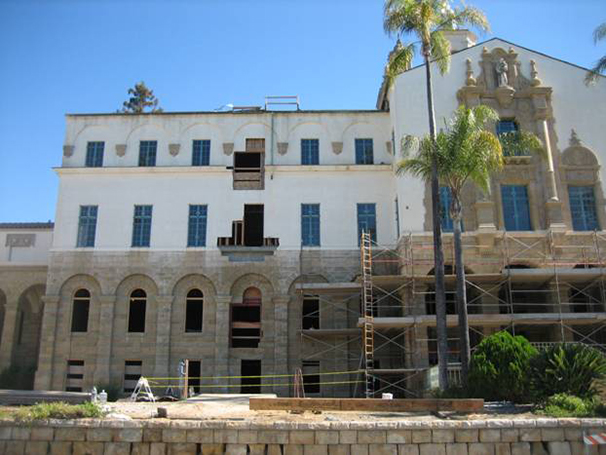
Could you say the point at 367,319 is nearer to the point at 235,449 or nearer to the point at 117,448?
the point at 235,449

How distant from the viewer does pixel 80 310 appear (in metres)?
33.8

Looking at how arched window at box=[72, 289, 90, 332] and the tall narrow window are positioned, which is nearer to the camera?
the tall narrow window

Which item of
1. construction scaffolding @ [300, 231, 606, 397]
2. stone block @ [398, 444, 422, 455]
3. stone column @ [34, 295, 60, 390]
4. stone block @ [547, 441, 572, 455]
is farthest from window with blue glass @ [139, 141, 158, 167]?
stone block @ [547, 441, 572, 455]

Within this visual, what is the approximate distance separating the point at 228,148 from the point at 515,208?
15357 millimetres

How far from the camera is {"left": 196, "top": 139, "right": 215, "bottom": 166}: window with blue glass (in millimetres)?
34688

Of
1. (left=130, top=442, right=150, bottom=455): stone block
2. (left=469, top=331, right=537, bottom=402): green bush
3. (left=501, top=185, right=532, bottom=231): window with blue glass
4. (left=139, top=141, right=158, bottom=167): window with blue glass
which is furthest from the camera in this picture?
(left=139, top=141, right=158, bottom=167): window with blue glass

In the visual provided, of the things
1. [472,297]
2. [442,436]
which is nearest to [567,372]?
[442,436]

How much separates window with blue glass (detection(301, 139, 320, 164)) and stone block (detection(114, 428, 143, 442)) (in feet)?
66.9

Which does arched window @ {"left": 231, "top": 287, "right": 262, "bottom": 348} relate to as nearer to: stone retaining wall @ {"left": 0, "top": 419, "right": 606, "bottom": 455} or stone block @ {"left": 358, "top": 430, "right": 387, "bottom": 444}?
stone retaining wall @ {"left": 0, "top": 419, "right": 606, "bottom": 455}

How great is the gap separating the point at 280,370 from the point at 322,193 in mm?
9524

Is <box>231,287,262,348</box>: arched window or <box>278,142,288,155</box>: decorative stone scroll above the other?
<box>278,142,288,155</box>: decorative stone scroll

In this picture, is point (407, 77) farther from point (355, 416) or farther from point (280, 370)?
point (355, 416)

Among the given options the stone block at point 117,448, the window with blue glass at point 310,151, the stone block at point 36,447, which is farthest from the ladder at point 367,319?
the stone block at point 36,447

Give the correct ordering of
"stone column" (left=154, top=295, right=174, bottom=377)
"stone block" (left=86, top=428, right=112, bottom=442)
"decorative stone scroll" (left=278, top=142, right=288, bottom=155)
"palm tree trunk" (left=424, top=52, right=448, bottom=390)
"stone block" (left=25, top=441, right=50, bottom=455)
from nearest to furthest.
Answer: "stone block" (left=86, top=428, right=112, bottom=442), "stone block" (left=25, top=441, right=50, bottom=455), "palm tree trunk" (left=424, top=52, right=448, bottom=390), "stone column" (left=154, top=295, right=174, bottom=377), "decorative stone scroll" (left=278, top=142, right=288, bottom=155)
